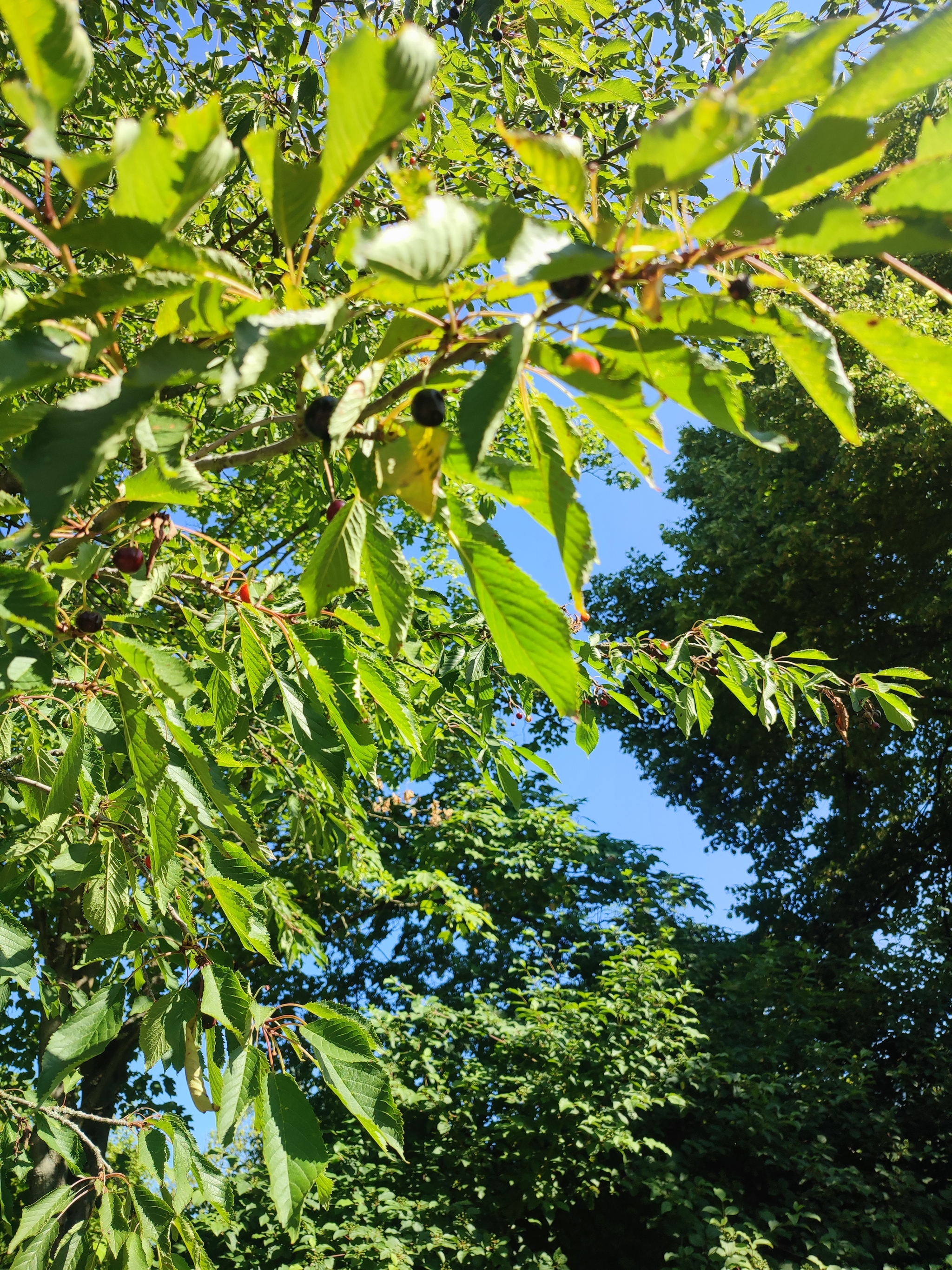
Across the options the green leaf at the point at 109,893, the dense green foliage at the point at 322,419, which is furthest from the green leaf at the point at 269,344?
the green leaf at the point at 109,893

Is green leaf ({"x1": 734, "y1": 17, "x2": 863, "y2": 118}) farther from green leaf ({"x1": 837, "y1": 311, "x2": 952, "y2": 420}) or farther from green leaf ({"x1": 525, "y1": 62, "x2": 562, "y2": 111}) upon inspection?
green leaf ({"x1": 525, "y1": 62, "x2": 562, "y2": 111})

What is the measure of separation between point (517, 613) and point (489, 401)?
0.86 feet

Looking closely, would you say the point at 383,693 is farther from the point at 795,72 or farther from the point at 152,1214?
the point at 152,1214

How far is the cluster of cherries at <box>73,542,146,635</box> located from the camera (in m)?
1.35

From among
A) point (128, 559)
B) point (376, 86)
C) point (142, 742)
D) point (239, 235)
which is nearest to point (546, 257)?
point (376, 86)

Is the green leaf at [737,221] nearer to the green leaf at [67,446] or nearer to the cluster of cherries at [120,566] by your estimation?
the green leaf at [67,446]

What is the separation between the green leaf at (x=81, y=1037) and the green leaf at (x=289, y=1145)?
0.38 meters

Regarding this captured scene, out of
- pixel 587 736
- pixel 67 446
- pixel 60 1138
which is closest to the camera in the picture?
pixel 67 446

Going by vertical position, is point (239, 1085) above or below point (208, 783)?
below

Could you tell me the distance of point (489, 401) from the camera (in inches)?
28.9

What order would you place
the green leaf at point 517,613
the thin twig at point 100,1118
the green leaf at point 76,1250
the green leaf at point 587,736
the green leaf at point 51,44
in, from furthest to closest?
the green leaf at point 587,736
the thin twig at point 100,1118
the green leaf at point 76,1250
the green leaf at point 517,613
the green leaf at point 51,44

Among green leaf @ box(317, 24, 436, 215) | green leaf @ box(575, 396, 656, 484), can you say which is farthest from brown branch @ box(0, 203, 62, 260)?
green leaf @ box(575, 396, 656, 484)

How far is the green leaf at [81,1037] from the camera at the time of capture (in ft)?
5.36

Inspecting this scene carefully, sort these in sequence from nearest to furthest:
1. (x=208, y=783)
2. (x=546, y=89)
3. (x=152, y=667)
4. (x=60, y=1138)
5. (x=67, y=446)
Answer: (x=67, y=446), (x=152, y=667), (x=208, y=783), (x=60, y=1138), (x=546, y=89)
